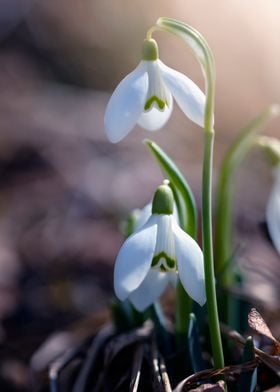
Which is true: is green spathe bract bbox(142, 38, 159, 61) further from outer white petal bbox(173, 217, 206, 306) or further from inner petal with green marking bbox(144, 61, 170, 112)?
outer white petal bbox(173, 217, 206, 306)

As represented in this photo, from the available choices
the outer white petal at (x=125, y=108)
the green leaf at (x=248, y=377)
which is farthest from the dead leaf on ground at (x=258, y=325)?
the outer white petal at (x=125, y=108)

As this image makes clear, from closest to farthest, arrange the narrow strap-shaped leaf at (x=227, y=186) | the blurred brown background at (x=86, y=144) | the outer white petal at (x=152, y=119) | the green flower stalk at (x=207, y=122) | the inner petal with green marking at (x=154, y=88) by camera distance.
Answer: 1. the green flower stalk at (x=207, y=122)
2. the inner petal with green marking at (x=154, y=88)
3. the outer white petal at (x=152, y=119)
4. the narrow strap-shaped leaf at (x=227, y=186)
5. the blurred brown background at (x=86, y=144)

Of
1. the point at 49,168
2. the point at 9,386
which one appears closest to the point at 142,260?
the point at 9,386

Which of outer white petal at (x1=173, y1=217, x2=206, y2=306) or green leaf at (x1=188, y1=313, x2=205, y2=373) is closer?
outer white petal at (x1=173, y1=217, x2=206, y2=306)

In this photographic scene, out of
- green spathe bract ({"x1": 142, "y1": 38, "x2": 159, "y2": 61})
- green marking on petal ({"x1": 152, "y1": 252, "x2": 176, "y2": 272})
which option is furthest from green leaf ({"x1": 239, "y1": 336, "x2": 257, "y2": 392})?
green spathe bract ({"x1": 142, "y1": 38, "x2": 159, "y2": 61})

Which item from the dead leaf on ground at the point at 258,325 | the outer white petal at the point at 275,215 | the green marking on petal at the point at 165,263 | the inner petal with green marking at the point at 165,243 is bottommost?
the dead leaf on ground at the point at 258,325

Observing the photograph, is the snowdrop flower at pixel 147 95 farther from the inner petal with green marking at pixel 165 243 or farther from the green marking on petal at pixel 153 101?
the inner petal with green marking at pixel 165 243

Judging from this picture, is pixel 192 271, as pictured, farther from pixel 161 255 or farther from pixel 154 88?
pixel 154 88

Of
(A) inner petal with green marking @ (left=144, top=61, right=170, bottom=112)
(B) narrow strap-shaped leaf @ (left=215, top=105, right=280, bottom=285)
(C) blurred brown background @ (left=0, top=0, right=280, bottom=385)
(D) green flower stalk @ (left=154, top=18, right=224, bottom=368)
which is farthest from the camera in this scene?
(C) blurred brown background @ (left=0, top=0, right=280, bottom=385)
